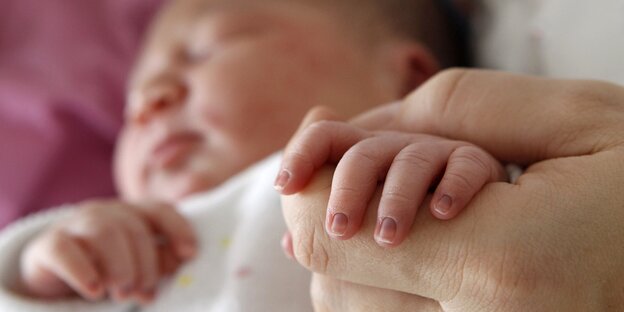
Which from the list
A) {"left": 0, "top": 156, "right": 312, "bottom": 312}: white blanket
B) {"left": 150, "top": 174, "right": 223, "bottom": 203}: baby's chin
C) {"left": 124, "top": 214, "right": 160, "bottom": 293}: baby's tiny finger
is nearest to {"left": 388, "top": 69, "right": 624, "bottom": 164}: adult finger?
{"left": 0, "top": 156, "right": 312, "bottom": 312}: white blanket

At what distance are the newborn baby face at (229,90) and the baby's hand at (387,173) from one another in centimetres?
54

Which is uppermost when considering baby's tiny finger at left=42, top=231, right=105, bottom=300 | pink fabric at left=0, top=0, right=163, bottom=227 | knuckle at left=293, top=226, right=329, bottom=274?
knuckle at left=293, top=226, right=329, bottom=274

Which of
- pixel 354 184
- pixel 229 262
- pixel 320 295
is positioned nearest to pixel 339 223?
pixel 354 184

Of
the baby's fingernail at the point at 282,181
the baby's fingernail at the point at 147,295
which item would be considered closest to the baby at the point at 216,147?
the baby's fingernail at the point at 147,295

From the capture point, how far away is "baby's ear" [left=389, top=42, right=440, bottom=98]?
4.23ft

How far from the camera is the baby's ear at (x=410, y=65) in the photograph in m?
1.29

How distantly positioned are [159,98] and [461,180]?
2.61 ft

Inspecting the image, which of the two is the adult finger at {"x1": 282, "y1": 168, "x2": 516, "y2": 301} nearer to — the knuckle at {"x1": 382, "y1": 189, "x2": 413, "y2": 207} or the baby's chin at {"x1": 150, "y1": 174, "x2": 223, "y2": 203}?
the knuckle at {"x1": 382, "y1": 189, "x2": 413, "y2": 207}

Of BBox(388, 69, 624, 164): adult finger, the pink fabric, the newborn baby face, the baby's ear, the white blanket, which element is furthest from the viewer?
the pink fabric

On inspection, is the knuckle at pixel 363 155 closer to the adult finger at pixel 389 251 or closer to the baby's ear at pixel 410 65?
the adult finger at pixel 389 251

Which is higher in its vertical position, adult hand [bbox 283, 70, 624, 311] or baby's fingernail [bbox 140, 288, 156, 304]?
adult hand [bbox 283, 70, 624, 311]

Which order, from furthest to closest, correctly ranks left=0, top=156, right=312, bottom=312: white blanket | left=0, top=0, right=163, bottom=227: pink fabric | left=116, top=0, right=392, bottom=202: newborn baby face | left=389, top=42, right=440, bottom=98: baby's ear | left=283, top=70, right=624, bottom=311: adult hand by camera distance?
left=0, top=0, right=163, bottom=227: pink fabric
left=389, top=42, right=440, bottom=98: baby's ear
left=116, top=0, right=392, bottom=202: newborn baby face
left=0, top=156, right=312, bottom=312: white blanket
left=283, top=70, right=624, bottom=311: adult hand

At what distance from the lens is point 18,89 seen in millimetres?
1570

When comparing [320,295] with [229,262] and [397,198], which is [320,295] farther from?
[229,262]
